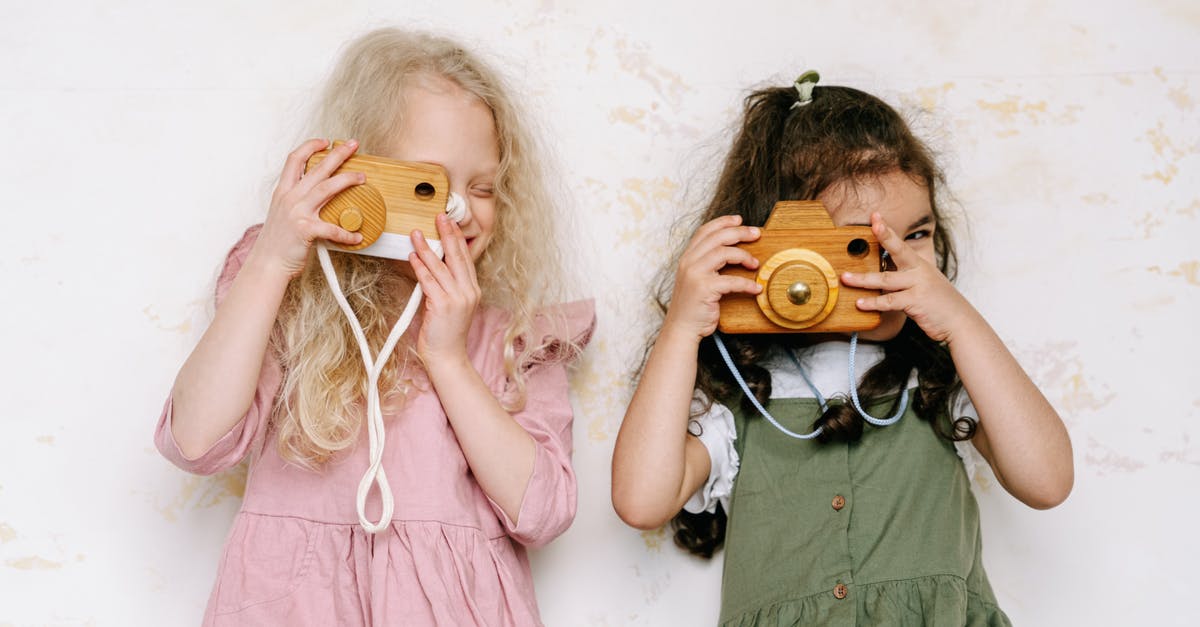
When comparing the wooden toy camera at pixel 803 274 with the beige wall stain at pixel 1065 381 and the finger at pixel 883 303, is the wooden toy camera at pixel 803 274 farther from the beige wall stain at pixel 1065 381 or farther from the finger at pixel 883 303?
the beige wall stain at pixel 1065 381

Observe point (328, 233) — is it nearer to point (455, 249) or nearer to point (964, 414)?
point (455, 249)

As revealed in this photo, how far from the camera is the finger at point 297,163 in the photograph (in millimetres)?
937

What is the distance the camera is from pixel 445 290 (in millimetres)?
961

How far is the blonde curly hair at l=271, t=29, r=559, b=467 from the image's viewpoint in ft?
3.29

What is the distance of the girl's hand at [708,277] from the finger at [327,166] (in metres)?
0.31

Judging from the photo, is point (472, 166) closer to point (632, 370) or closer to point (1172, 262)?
point (632, 370)

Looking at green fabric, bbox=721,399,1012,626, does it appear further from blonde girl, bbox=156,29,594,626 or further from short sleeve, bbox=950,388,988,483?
blonde girl, bbox=156,29,594,626

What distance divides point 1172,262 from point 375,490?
35.3 inches

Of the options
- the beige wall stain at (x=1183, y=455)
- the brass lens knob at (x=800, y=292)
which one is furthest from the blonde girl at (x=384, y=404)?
the beige wall stain at (x=1183, y=455)

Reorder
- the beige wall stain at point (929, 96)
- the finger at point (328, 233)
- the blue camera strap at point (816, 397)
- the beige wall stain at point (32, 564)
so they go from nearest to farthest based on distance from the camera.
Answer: the finger at point (328, 233) < the blue camera strap at point (816, 397) < the beige wall stain at point (32, 564) < the beige wall stain at point (929, 96)

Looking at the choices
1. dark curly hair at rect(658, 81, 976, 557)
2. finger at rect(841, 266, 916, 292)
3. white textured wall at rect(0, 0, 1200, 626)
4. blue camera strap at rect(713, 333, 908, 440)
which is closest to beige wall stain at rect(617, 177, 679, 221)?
white textured wall at rect(0, 0, 1200, 626)

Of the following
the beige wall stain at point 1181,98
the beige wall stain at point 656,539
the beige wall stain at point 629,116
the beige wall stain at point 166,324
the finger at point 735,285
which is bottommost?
the beige wall stain at point 656,539

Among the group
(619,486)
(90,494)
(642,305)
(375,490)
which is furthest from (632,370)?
(90,494)

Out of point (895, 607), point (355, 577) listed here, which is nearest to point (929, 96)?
point (895, 607)
